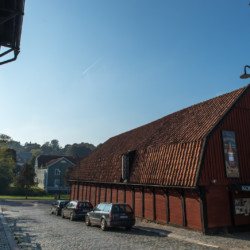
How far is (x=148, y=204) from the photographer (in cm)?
1802

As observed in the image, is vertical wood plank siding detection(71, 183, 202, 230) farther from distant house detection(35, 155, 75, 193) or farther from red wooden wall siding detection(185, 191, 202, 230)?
distant house detection(35, 155, 75, 193)

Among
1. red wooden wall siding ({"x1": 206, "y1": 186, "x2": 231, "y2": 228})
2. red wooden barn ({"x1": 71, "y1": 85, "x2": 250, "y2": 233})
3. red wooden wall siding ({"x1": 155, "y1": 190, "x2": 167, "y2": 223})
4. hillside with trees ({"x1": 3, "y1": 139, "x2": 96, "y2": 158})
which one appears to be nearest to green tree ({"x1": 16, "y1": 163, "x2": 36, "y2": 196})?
red wooden barn ({"x1": 71, "y1": 85, "x2": 250, "y2": 233})

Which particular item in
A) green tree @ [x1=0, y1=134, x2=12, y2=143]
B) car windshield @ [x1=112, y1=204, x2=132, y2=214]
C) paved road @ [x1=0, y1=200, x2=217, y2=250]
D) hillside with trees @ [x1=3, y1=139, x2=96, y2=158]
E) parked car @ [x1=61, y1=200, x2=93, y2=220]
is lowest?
paved road @ [x1=0, y1=200, x2=217, y2=250]

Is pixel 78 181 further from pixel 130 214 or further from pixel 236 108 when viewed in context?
pixel 236 108

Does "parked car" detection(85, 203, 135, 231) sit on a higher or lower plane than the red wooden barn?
lower

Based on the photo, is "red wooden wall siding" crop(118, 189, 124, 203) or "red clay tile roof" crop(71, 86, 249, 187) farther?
"red wooden wall siding" crop(118, 189, 124, 203)

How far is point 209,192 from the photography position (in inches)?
550

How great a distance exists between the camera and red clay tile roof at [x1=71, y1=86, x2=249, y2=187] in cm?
1484

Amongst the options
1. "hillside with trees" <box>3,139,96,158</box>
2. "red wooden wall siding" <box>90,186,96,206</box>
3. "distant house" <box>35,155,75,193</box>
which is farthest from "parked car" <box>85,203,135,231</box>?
"hillside with trees" <box>3,139,96,158</box>

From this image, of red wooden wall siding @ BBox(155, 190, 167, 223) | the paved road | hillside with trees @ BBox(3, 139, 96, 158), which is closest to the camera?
the paved road

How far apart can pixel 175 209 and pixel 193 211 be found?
1.56m

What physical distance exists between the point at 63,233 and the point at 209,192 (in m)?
8.70

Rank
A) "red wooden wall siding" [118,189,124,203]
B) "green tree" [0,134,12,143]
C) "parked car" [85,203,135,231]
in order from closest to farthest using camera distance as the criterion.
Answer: "parked car" [85,203,135,231] < "red wooden wall siding" [118,189,124,203] < "green tree" [0,134,12,143]

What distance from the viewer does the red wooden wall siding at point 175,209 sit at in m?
15.1
